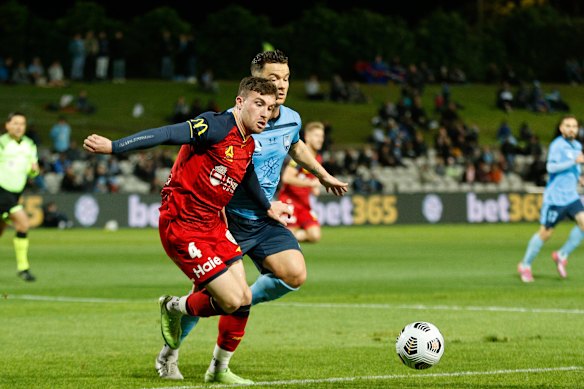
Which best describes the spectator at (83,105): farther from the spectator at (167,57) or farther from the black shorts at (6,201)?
the black shorts at (6,201)

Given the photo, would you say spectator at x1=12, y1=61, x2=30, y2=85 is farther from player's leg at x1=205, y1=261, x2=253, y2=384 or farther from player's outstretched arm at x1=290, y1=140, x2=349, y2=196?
player's leg at x1=205, y1=261, x2=253, y2=384

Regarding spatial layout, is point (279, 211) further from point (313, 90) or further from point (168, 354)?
point (313, 90)

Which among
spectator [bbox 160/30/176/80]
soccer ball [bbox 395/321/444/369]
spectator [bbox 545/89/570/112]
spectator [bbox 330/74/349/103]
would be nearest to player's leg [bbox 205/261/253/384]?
soccer ball [bbox 395/321/444/369]

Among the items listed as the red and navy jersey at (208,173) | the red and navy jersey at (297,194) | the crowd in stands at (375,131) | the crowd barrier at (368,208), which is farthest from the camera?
the crowd in stands at (375,131)

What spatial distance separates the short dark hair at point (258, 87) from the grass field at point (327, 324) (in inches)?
76.6

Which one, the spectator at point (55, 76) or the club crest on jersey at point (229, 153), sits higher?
the spectator at point (55, 76)

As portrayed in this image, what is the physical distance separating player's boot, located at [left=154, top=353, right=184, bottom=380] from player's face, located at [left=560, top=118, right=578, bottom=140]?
363 inches

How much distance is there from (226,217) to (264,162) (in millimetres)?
504

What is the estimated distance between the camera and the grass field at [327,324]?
7992mm

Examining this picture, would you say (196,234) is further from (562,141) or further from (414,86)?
(414,86)

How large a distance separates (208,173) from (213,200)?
0.21 m

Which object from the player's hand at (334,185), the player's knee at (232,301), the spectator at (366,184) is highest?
the player's hand at (334,185)

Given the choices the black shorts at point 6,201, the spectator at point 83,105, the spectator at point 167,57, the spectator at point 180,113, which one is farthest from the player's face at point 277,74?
the spectator at point 167,57

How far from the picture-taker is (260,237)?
8438mm
